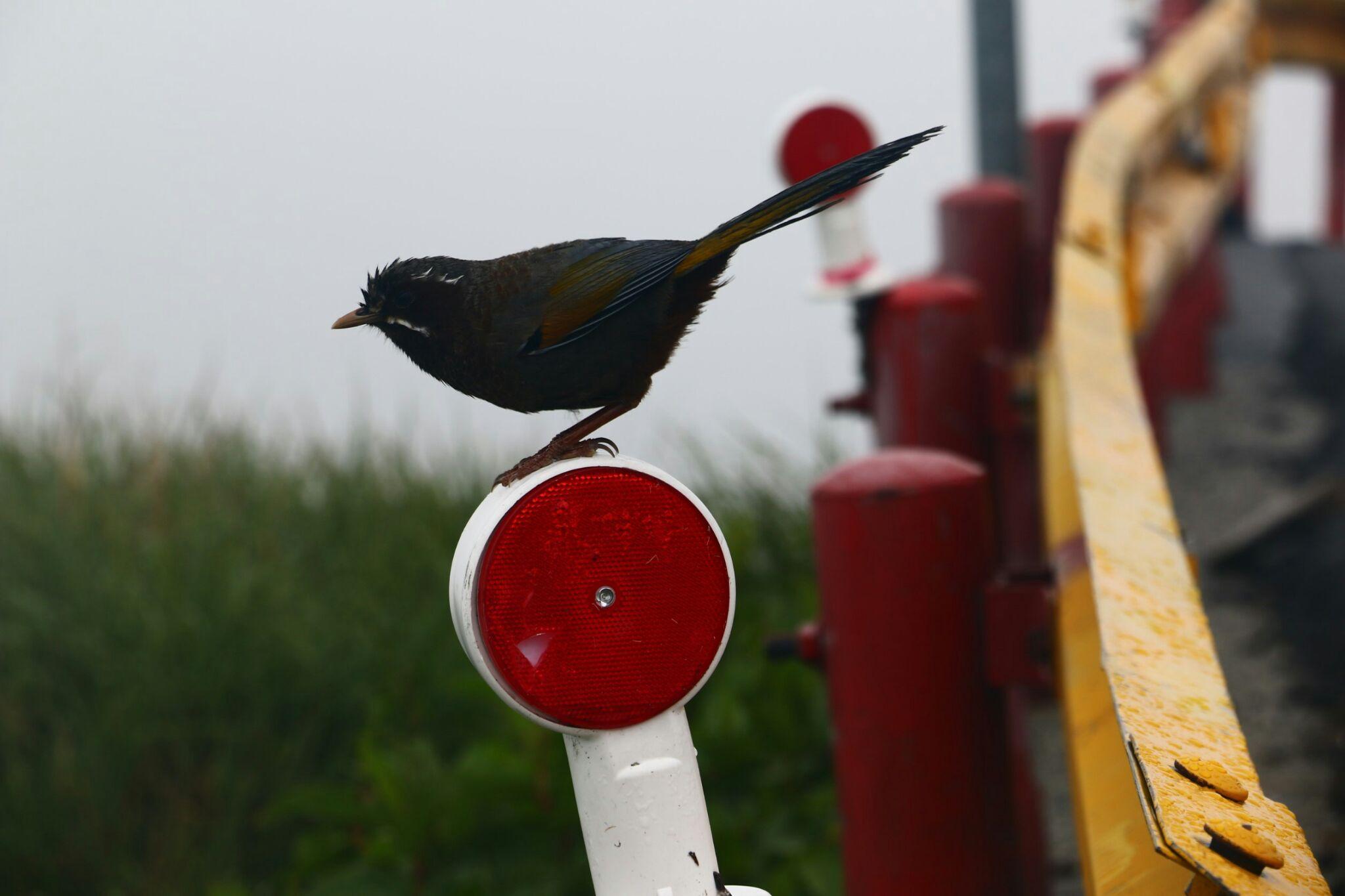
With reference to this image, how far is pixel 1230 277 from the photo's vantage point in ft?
27.2

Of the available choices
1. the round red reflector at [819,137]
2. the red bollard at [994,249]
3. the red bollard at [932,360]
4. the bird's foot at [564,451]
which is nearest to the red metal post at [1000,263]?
the red bollard at [994,249]

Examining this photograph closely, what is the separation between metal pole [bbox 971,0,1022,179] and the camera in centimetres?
604

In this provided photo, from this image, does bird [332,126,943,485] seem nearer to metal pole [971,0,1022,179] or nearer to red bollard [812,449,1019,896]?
red bollard [812,449,1019,896]

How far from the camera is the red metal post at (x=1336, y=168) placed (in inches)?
370

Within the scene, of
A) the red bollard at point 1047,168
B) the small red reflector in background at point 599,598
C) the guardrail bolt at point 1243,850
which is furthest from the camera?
the red bollard at point 1047,168

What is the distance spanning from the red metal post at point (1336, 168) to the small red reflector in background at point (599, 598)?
29.3 feet

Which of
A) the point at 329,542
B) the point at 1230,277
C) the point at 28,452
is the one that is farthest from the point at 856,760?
the point at 1230,277

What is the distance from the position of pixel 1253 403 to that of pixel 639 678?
5.15 m

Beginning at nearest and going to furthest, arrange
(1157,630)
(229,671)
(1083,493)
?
(1157,630) < (1083,493) < (229,671)

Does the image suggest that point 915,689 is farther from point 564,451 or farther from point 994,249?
point 994,249

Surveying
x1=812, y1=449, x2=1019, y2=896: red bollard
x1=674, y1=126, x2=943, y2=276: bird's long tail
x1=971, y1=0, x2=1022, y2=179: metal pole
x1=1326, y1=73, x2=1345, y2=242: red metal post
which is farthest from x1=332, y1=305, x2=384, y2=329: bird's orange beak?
x1=1326, y1=73, x2=1345, y2=242: red metal post

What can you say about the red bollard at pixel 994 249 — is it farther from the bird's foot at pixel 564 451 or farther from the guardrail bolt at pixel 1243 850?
the guardrail bolt at pixel 1243 850

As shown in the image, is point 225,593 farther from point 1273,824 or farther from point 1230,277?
point 1230,277

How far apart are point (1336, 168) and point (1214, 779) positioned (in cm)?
915
